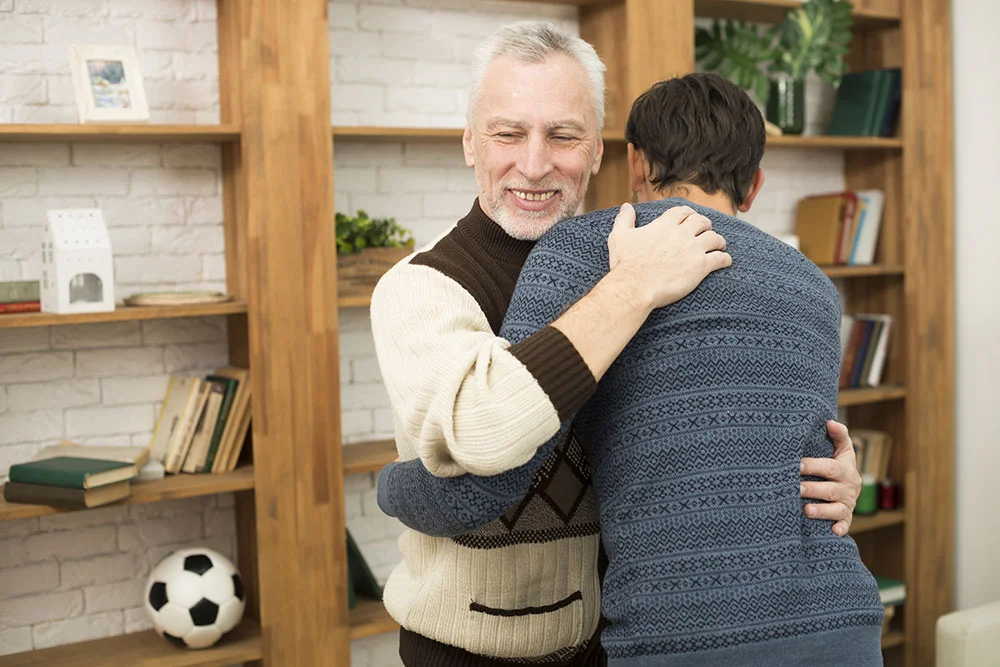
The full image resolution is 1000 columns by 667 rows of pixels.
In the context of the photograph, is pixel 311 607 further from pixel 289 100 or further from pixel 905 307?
pixel 905 307

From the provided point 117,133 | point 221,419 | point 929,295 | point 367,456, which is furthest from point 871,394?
point 117,133

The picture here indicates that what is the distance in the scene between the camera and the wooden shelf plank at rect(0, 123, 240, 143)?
244 centimetres

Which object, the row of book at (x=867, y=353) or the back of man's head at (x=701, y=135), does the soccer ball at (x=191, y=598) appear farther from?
the row of book at (x=867, y=353)

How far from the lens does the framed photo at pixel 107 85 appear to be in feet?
8.29

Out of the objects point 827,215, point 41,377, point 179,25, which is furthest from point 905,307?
point 41,377

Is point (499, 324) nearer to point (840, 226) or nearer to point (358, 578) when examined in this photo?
point (358, 578)

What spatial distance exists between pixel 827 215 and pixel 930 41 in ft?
2.43

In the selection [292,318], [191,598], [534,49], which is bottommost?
[191,598]

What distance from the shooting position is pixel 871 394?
3732 mm

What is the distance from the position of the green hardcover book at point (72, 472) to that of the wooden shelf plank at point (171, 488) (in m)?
0.07

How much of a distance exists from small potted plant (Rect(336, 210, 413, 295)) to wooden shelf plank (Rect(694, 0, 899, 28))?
1384mm

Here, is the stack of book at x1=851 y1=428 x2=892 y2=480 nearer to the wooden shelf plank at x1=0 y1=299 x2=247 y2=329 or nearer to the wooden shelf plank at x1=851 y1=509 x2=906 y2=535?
the wooden shelf plank at x1=851 y1=509 x2=906 y2=535

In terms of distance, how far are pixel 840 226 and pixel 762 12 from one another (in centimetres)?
85

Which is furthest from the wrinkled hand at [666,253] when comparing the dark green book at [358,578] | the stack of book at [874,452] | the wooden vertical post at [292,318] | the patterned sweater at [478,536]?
the stack of book at [874,452]
